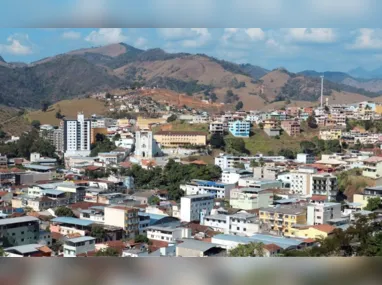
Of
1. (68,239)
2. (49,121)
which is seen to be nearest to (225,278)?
(68,239)

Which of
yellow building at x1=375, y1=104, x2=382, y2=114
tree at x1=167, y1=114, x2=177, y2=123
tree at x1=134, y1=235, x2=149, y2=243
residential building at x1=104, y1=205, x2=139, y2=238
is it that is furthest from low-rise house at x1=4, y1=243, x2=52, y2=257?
yellow building at x1=375, y1=104, x2=382, y2=114

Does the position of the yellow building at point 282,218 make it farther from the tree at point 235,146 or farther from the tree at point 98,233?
the tree at point 235,146

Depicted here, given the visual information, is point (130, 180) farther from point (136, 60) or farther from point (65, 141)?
point (136, 60)

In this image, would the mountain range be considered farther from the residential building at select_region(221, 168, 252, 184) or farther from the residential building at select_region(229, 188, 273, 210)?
the residential building at select_region(229, 188, 273, 210)

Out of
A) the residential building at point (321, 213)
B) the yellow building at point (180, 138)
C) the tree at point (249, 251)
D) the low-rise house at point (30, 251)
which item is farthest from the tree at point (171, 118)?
the tree at point (249, 251)

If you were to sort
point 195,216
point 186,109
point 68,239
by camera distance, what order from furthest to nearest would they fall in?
point 186,109, point 195,216, point 68,239
